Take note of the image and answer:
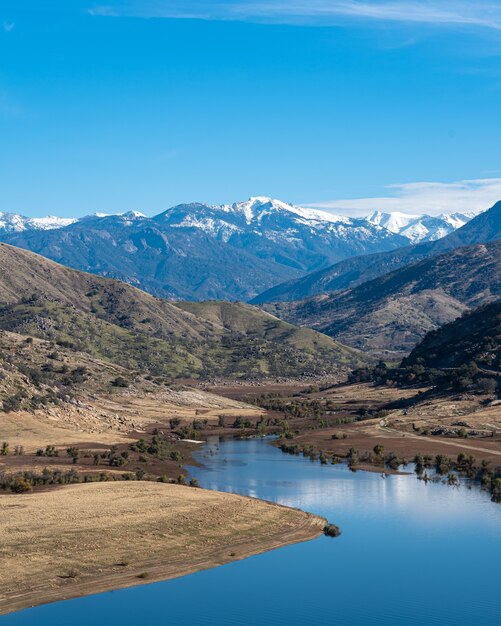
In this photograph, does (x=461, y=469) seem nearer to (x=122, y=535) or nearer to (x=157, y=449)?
(x=157, y=449)

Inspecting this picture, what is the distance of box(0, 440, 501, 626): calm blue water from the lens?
59031 mm

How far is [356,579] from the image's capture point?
67.9 metres

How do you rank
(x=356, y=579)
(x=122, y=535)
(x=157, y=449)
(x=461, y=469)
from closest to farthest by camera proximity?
(x=356, y=579) < (x=122, y=535) < (x=461, y=469) < (x=157, y=449)

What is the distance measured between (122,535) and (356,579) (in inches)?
819

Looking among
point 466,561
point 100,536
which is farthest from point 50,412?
point 466,561

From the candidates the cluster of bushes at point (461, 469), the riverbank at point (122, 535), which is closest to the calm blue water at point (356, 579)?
the riverbank at point (122, 535)

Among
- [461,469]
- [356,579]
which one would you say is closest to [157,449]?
[461,469]

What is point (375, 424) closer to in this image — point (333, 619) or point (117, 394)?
point (117, 394)

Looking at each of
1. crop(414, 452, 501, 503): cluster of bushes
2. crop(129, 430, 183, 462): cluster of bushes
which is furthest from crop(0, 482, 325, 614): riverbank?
crop(129, 430, 183, 462): cluster of bushes

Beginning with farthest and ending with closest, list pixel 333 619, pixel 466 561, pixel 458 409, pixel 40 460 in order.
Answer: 1. pixel 458 409
2. pixel 40 460
3. pixel 466 561
4. pixel 333 619

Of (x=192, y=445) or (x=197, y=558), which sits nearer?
(x=197, y=558)

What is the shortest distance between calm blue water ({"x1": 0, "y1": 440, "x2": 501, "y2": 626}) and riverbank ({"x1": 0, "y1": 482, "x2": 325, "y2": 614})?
235cm

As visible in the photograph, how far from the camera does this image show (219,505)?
296ft

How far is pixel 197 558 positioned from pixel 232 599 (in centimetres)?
1103
